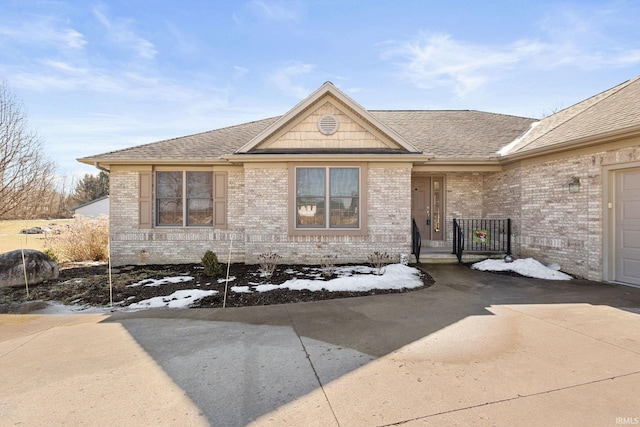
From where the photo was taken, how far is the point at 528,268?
7902mm

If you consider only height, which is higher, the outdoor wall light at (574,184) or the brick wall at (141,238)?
the outdoor wall light at (574,184)

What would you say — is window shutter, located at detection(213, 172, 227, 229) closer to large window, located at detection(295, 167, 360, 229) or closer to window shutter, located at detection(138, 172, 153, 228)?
window shutter, located at detection(138, 172, 153, 228)

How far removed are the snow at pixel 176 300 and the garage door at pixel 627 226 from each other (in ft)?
29.0

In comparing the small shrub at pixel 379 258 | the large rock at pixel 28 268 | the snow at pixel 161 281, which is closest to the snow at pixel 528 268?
the small shrub at pixel 379 258

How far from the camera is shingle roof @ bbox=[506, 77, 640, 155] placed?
685cm

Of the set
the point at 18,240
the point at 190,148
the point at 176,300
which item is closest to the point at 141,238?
the point at 190,148

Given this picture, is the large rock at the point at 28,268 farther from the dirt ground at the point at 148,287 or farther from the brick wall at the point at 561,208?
the brick wall at the point at 561,208

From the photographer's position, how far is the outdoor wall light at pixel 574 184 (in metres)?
7.47

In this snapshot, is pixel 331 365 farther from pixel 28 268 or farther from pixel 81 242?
pixel 81 242

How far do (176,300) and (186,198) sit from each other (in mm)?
4793

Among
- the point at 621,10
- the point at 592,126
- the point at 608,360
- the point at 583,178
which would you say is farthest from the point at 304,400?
the point at 621,10

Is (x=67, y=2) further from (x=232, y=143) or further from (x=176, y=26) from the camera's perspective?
(x=232, y=143)

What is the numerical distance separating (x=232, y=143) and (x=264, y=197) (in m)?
2.92

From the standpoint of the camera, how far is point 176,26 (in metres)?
9.56
